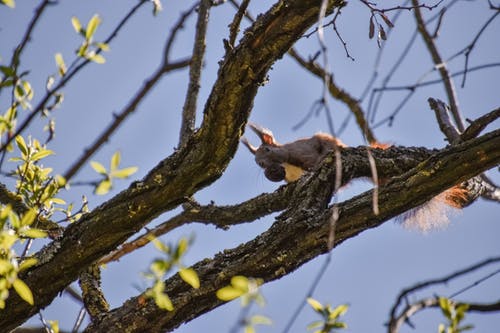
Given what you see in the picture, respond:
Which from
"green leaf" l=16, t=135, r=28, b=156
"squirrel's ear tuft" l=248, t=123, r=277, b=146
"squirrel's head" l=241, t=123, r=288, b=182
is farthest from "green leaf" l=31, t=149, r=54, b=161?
"squirrel's ear tuft" l=248, t=123, r=277, b=146

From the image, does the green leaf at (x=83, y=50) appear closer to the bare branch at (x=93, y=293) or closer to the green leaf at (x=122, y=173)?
the green leaf at (x=122, y=173)

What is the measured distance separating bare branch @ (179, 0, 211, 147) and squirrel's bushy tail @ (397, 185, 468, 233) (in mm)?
1455

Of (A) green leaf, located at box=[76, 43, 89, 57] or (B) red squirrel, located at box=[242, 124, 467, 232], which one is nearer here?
(A) green leaf, located at box=[76, 43, 89, 57]

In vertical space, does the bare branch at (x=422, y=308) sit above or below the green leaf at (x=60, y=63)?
below

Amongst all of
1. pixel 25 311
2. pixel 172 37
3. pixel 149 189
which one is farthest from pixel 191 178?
pixel 172 37

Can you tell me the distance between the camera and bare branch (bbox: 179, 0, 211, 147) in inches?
162

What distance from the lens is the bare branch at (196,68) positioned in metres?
4.11

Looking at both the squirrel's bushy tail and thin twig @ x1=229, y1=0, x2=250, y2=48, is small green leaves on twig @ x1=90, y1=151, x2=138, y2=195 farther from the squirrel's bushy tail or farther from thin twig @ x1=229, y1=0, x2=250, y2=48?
the squirrel's bushy tail

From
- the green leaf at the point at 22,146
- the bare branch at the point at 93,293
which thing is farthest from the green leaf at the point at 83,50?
the bare branch at the point at 93,293

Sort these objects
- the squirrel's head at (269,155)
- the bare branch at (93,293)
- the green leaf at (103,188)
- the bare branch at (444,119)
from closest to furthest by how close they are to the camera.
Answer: the green leaf at (103,188), the bare branch at (93,293), the bare branch at (444,119), the squirrel's head at (269,155)

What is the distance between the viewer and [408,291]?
1.88m

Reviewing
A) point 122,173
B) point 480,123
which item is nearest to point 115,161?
point 122,173

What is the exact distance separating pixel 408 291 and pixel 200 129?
4.32 feet

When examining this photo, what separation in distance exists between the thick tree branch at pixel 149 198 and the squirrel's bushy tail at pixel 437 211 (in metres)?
1.72
